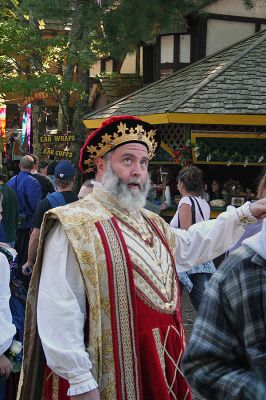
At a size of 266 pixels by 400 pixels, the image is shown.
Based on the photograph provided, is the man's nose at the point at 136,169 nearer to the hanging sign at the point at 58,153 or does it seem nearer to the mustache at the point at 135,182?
the mustache at the point at 135,182

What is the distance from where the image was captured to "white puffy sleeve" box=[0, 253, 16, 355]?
12.1 feet

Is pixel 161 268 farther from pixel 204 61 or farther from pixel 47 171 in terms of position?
pixel 204 61

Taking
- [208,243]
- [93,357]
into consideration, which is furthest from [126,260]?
[208,243]

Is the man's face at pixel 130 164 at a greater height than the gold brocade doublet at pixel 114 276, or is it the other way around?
the man's face at pixel 130 164

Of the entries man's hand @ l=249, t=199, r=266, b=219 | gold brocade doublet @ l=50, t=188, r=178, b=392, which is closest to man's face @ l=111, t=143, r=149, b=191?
gold brocade doublet @ l=50, t=188, r=178, b=392

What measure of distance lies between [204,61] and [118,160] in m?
10.6

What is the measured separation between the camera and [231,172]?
42.3 feet

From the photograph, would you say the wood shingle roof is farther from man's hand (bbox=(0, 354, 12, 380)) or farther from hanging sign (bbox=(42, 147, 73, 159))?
man's hand (bbox=(0, 354, 12, 380))

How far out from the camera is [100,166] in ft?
11.3

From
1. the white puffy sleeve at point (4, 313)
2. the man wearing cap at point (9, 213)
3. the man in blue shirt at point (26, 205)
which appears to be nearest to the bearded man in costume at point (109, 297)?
the white puffy sleeve at point (4, 313)

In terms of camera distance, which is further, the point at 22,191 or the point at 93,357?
the point at 22,191

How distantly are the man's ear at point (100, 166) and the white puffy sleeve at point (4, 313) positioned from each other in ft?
2.57

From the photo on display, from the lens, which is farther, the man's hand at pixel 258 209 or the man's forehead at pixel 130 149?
the man's forehead at pixel 130 149

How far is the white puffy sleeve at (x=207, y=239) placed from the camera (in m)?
3.58
